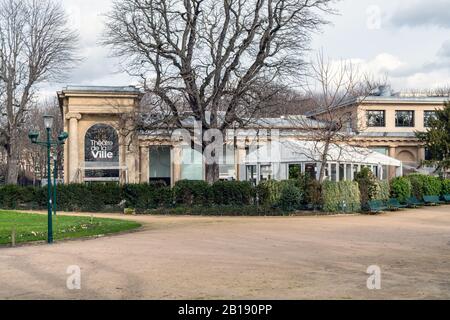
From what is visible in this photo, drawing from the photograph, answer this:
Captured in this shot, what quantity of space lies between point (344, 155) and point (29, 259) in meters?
26.2

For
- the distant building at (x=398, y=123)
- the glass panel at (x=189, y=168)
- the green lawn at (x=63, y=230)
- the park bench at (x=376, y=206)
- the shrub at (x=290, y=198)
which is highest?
the distant building at (x=398, y=123)

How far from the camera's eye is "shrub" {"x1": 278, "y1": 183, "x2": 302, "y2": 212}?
102 ft

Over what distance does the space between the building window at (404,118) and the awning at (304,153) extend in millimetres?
25849

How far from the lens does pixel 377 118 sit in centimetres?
6356

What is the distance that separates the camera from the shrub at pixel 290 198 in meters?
31.2

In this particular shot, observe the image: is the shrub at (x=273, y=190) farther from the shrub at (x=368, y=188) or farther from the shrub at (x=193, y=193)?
the shrub at (x=368, y=188)

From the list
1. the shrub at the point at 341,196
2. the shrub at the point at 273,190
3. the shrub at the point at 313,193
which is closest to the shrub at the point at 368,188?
the shrub at the point at 341,196

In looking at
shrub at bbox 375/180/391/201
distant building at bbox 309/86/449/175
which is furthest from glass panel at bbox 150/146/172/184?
shrub at bbox 375/180/391/201

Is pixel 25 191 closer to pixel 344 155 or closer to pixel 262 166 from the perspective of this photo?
pixel 262 166

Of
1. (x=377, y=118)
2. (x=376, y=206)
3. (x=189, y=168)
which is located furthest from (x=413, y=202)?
(x=377, y=118)

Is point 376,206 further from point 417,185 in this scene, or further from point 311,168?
point 417,185

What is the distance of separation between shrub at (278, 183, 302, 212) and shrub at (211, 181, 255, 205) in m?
2.10

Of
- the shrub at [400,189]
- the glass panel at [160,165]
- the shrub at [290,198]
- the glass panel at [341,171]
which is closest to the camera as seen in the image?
the shrub at [290,198]
